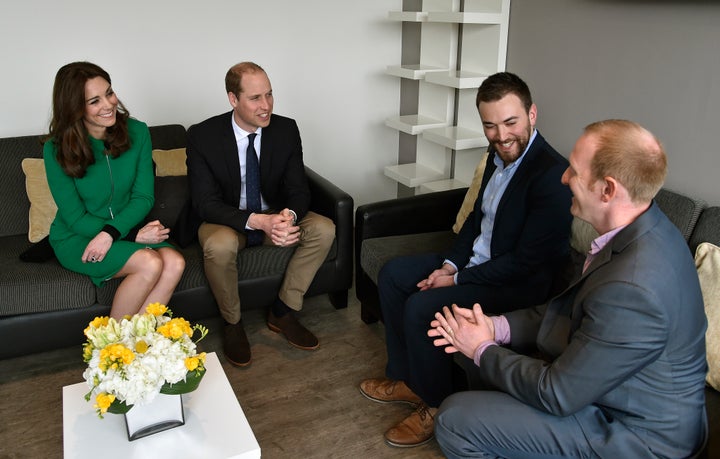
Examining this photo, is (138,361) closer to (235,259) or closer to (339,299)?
(235,259)

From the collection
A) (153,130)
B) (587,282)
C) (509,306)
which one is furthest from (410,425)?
(153,130)

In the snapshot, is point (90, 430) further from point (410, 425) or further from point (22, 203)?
point (22, 203)

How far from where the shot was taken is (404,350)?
239 centimetres

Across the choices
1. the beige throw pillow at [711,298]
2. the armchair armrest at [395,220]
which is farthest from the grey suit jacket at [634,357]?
the armchair armrest at [395,220]

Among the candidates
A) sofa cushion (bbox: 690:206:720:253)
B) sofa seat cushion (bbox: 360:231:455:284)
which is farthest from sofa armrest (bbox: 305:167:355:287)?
→ sofa cushion (bbox: 690:206:720:253)

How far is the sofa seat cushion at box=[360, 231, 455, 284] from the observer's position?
2684 mm

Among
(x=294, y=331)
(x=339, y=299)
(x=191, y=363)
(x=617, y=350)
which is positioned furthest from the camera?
(x=339, y=299)

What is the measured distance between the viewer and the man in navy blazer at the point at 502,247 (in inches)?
82.5

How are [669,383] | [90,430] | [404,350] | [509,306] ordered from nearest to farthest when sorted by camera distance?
[669,383], [90,430], [509,306], [404,350]

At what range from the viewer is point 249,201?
9.41 ft

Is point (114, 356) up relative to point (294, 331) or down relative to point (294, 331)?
up

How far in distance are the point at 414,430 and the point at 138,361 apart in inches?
40.9

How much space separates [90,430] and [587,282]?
4.51ft

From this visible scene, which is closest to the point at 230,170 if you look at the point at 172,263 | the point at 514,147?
the point at 172,263
